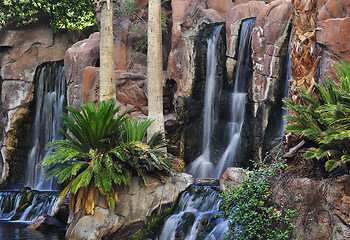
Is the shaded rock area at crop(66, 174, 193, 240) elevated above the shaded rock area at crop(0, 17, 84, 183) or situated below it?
below

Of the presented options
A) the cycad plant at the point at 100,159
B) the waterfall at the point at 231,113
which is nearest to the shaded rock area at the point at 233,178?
the cycad plant at the point at 100,159

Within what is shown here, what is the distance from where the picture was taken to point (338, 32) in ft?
33.6

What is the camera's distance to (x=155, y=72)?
12.9 m

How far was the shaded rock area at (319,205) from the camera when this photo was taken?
6.79 m

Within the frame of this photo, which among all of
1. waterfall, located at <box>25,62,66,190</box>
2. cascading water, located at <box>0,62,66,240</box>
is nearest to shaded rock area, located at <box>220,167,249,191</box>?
cascading water, located at <box>0,62,66,240</box>

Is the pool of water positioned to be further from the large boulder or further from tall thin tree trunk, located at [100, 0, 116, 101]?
the large boulder

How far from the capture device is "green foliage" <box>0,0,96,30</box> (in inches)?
786

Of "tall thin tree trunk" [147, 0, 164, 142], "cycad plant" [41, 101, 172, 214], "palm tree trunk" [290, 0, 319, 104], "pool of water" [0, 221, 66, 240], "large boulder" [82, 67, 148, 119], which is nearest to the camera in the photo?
"palm tree trunk" [290, 0, 319, 104]

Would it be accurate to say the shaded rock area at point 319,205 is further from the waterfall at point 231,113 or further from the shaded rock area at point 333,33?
the waterfall at point 231,113

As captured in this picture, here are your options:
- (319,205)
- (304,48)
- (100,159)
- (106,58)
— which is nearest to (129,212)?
(100,159)

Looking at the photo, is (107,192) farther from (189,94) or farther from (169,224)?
(189,94)

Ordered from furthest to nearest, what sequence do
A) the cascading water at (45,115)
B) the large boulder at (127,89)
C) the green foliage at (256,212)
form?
the cascading water at (45,115)
the large boulder at (127,89)
the green foliage at (256,212)

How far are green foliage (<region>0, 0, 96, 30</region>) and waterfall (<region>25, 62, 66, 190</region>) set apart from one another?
2.22 m

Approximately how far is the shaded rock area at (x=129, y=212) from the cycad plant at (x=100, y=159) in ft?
0.68
